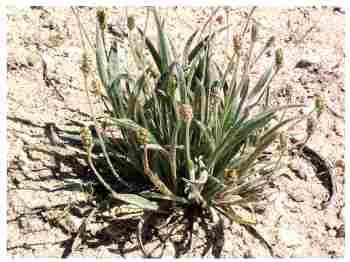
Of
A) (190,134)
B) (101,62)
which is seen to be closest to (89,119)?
(101,62)

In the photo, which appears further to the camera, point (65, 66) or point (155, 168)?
point (65, 66)

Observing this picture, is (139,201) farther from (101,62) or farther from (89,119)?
(89,119)

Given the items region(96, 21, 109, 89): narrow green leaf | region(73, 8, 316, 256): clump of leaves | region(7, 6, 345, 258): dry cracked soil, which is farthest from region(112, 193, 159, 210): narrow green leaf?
region(96, 21, 109, 89): narrow green leaf

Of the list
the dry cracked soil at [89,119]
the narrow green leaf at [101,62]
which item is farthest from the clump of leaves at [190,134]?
the dry cracked soil at [89,119]

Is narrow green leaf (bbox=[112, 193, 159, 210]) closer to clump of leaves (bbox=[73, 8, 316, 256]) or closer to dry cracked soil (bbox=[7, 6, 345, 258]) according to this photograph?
clump of leaves (bbox=[73, 8, 316, 256])

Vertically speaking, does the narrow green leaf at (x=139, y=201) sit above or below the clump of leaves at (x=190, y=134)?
below

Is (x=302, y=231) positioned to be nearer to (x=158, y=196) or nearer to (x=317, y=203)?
(x=317, y=203)

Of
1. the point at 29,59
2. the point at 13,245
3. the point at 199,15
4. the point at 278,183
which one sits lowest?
the point at 13,245

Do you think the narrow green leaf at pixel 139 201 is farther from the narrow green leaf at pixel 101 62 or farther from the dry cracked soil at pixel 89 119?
the narrow green leaf at pixel 101 62

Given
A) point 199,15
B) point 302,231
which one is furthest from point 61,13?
point 302,231

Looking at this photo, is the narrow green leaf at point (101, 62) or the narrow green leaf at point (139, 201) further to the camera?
the narrow green leaf at point (101, 62)

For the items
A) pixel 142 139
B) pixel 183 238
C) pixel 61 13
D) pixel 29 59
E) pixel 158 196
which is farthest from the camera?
pixel 61 13
